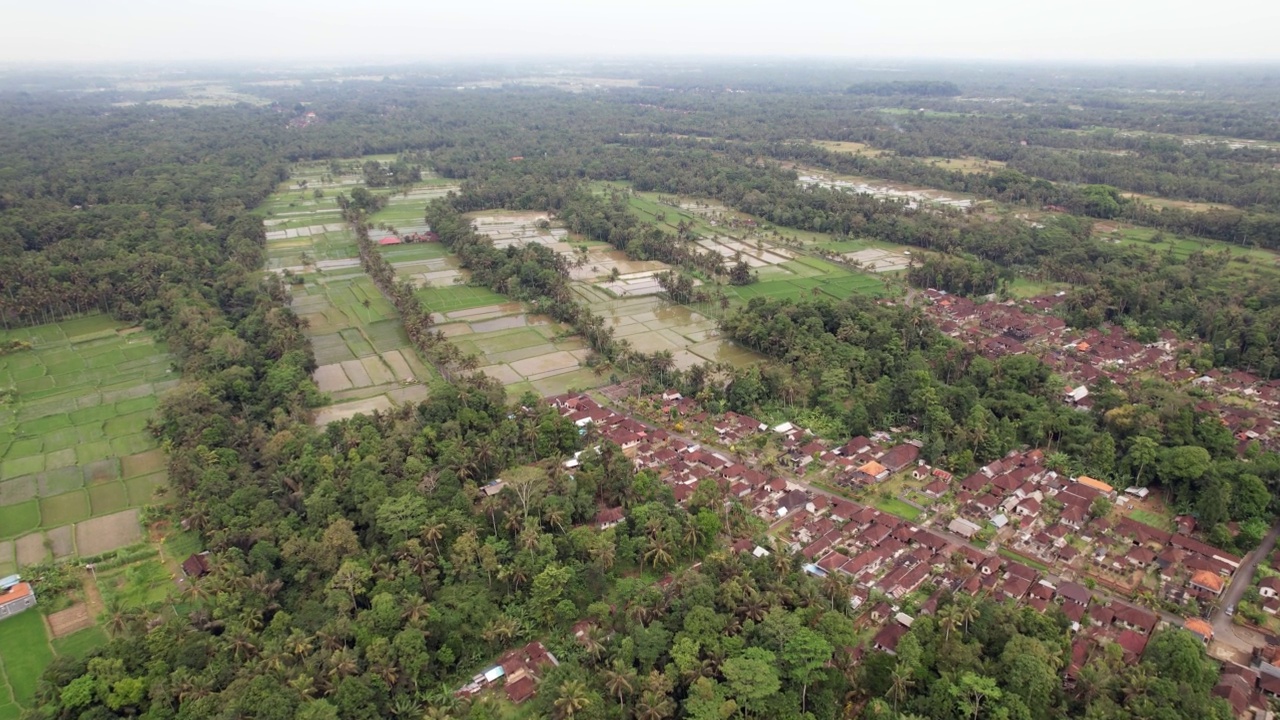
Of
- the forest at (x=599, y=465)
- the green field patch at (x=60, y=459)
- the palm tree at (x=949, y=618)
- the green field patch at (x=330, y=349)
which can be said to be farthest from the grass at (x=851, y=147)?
the green field patch at (x=60, y=459)

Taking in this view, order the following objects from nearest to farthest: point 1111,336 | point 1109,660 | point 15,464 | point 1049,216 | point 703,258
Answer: point 1109,660 < point 15,464 < point 1111,336 < point 703,258 < point 1049,216

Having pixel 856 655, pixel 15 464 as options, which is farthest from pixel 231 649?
pixel 15 464

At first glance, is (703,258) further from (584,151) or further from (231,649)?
(584,151)

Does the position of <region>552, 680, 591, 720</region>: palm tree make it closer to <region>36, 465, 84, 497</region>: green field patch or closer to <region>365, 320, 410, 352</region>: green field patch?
<region>36, 465, 84, 497</region>: green field patch

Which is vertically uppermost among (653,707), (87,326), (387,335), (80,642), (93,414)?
(653,707)

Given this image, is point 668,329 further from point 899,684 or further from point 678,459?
point 899,684

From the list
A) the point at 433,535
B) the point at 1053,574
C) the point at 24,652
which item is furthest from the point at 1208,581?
the point at 24,652

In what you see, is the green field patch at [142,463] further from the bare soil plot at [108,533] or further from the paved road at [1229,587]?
the paved road at [1229,587]
